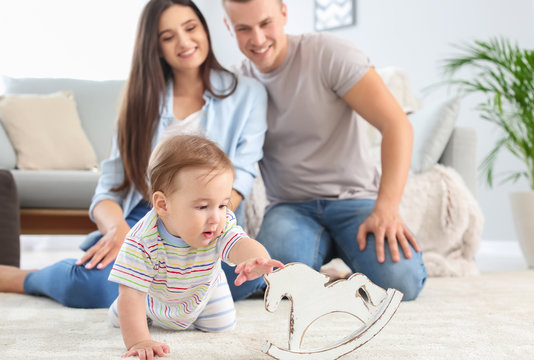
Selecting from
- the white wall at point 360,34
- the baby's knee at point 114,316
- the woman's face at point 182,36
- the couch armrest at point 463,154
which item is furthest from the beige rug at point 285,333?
the white wall at point 360,34

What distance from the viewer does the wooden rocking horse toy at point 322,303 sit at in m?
0.76

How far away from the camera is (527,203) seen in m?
2.41

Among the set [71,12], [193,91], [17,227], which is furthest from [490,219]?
[71,12]

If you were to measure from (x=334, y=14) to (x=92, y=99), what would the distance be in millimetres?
1946

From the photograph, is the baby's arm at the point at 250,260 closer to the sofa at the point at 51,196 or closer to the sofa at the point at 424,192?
the sofa at the point at 424,192

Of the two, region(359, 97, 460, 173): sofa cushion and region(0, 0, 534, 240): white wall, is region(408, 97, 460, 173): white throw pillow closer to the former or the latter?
region(359, 97, 460, 173): sofa cushion

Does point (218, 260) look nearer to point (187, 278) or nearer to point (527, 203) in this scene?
point (187, 278)

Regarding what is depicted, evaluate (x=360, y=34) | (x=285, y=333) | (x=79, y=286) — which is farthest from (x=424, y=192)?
(x=360, y=34)

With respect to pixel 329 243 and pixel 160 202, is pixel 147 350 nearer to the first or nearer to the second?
pixel 160 202

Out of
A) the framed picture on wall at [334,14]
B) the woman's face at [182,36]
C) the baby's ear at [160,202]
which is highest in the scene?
the framed picture on wall at [334,14]

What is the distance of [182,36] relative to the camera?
1.46 m

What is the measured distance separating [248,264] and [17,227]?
129cm

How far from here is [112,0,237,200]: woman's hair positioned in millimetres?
1463

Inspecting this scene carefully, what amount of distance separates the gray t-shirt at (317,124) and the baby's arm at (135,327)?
77cm
